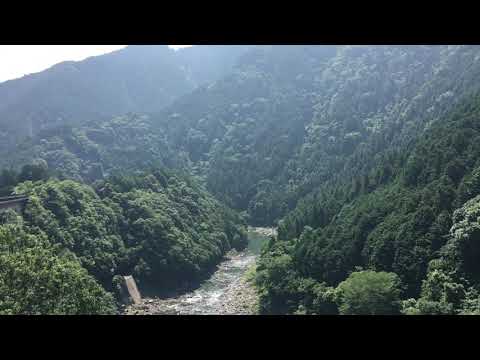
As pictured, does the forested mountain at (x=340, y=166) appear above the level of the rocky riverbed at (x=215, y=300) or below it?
above

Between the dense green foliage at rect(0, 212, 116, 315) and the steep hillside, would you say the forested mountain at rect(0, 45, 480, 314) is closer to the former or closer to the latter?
the steep hillside

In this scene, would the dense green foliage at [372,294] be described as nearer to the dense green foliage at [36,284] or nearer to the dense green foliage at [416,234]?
the dense green foliage at [416,234]

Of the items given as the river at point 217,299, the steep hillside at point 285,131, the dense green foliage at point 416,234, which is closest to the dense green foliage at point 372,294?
the dense green foliage at point 416,234

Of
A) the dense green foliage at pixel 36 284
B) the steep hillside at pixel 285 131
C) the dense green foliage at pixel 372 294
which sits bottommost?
the dense green foliage at pixel 372 294

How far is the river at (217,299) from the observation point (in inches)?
2331

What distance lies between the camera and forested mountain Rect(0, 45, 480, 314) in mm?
48531

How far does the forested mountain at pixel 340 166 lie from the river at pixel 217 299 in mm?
2531

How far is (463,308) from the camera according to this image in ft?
134

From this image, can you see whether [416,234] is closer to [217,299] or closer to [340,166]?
[217,299]

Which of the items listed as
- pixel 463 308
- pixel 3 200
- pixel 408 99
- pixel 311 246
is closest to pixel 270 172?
pixel 408 99

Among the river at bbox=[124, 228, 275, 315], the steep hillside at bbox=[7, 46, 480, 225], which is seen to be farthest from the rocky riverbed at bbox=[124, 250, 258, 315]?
the steep hillside at bbox=[7, 46, 480, 225]

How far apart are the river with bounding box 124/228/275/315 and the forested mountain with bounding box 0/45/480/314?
2531 mm

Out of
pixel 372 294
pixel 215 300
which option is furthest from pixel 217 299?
pixel 372 294
